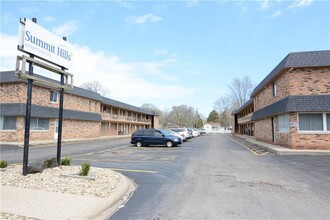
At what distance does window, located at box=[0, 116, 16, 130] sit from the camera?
23766 millimetres

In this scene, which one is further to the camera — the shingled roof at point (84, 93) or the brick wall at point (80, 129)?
the brick wall at point (80, 129)

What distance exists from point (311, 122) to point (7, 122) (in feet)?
86.5

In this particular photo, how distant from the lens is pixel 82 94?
32.5 meters

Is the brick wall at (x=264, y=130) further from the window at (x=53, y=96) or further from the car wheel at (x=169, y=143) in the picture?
the window at (x=53, y=96)

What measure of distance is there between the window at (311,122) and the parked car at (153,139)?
33.2 feet

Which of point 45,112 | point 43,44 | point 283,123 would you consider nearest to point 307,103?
point 283,123

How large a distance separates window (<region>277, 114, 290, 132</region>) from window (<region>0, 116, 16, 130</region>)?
24.1 meters

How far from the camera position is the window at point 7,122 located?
23766mm

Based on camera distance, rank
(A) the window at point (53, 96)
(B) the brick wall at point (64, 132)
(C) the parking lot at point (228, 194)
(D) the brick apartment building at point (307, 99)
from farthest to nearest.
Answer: (A) the window at point (53, 96), (B) the brick wall at point (64, 132), (D) the brick apartment building at point (307, 99), (C) the parking lot at point (228, 194)

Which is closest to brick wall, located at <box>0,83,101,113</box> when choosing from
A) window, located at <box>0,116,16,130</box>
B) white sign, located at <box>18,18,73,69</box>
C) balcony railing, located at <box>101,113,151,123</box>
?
window, located at <box>0,116,16,130</box>

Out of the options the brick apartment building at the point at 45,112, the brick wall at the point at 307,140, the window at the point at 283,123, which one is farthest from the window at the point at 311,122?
the brick apartment building at the point at 45,112

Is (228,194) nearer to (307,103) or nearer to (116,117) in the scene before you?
(307,103)

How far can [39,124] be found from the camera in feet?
84.3

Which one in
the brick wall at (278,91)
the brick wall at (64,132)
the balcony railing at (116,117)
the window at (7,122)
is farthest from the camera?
the balcony railing at (116,117)
